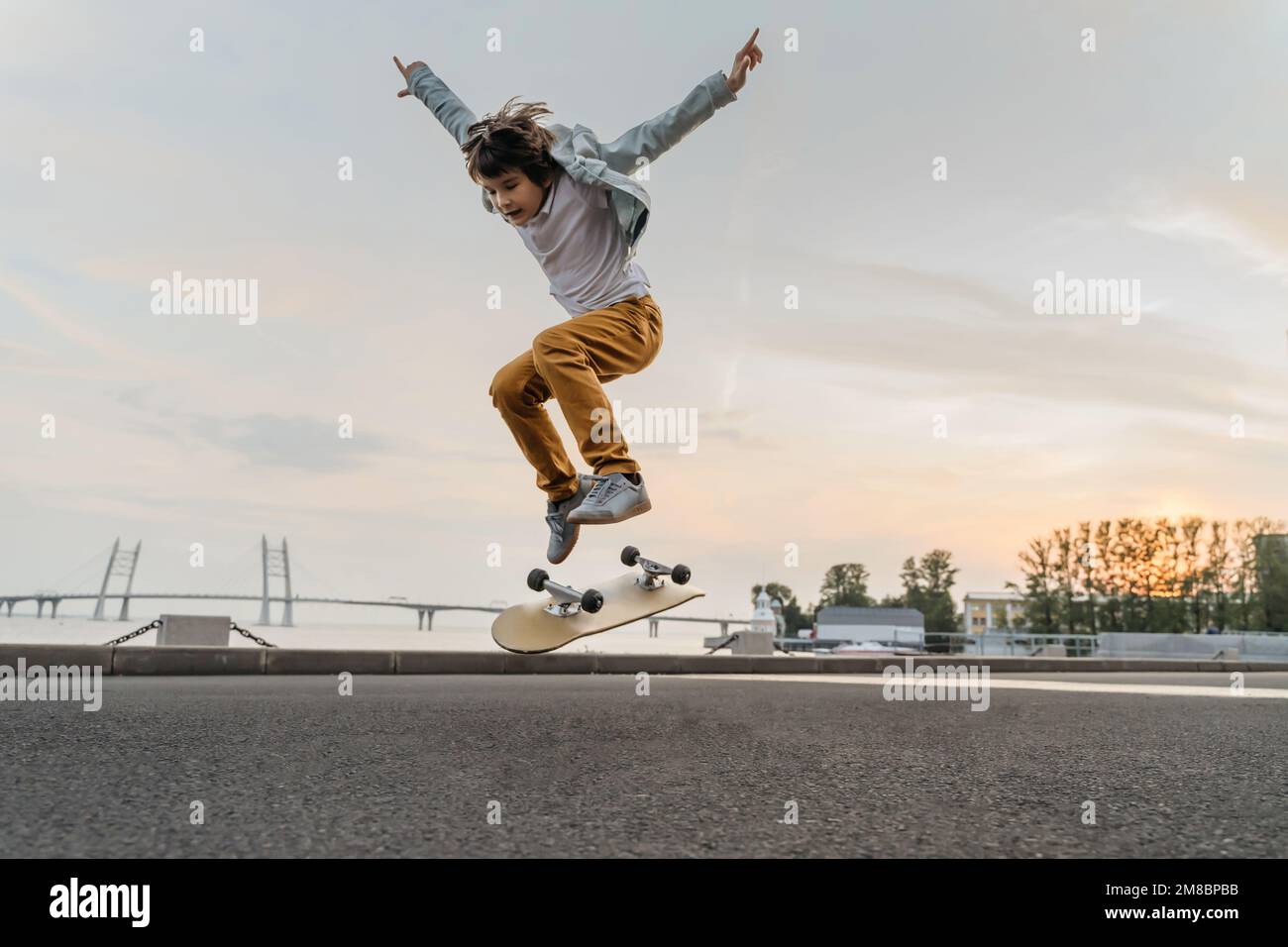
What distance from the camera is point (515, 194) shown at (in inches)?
177

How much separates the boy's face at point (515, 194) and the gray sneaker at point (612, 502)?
53.9 inches

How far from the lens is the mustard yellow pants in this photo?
170 inches

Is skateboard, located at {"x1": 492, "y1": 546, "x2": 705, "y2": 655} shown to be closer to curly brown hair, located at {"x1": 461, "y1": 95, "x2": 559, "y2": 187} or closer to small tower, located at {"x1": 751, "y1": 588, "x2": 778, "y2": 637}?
curly brown hair, located at {"x1": 461, "y1": 95, "x2": 559, "y2": 187}

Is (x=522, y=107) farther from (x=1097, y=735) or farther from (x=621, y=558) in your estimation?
(x=1097, y=735)

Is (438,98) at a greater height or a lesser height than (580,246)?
greater

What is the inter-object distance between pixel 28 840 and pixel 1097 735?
4291 mm

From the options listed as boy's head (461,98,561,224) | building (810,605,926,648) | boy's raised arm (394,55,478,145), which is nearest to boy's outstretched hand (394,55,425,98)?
boy's raised arm (394,55,478,145)

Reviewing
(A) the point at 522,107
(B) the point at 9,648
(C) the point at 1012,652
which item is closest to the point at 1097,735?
(A) the point at 522,107

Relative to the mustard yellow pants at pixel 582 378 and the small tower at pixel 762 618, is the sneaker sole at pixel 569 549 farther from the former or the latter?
the small tower at pixel 762 618

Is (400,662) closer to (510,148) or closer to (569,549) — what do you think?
(569,549)

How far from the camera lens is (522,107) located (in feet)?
15.2

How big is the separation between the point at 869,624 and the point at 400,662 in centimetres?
9507

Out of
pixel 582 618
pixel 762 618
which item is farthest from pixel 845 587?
pixel 582 618

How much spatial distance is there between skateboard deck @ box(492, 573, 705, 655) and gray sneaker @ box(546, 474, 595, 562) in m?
0.37
